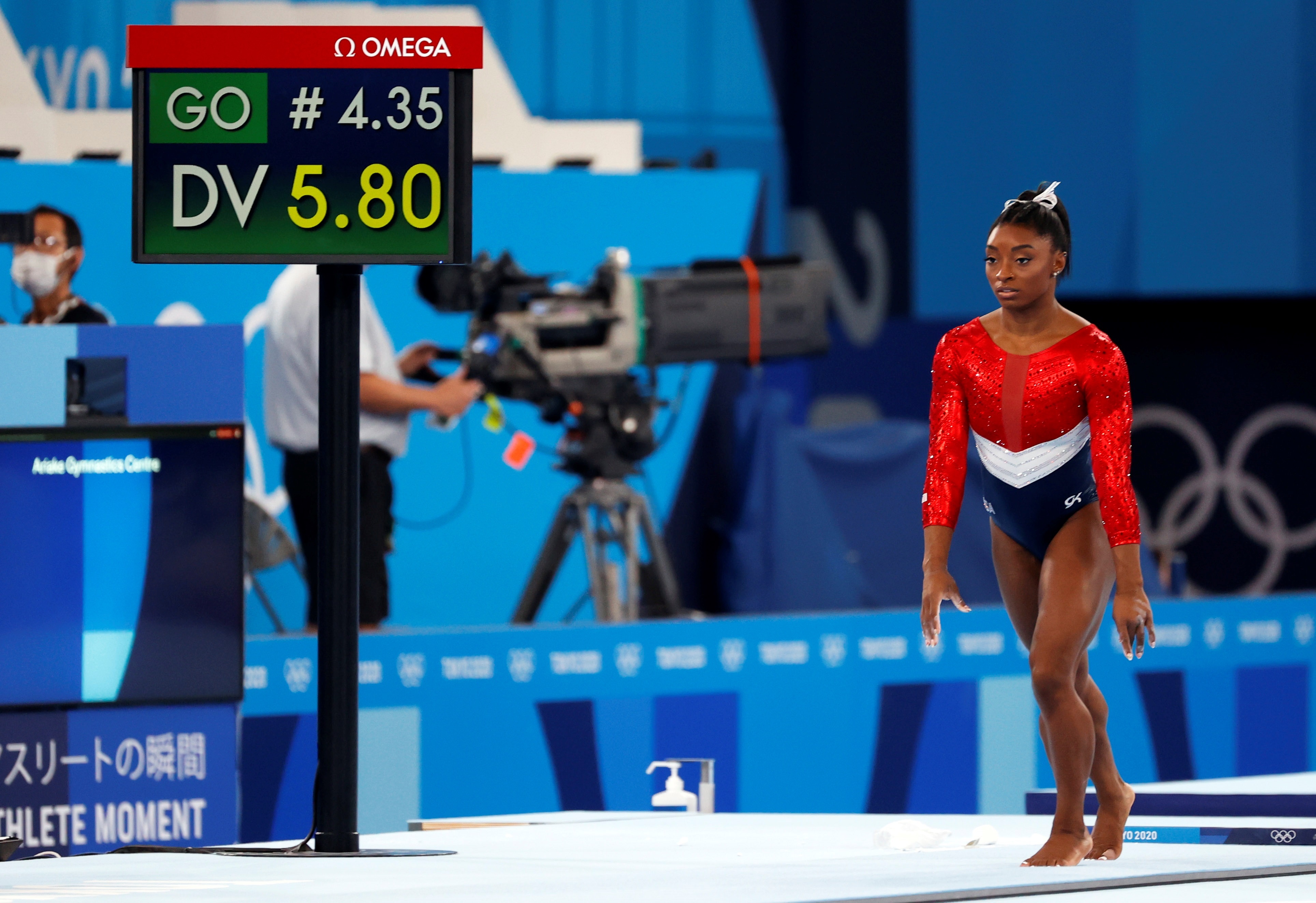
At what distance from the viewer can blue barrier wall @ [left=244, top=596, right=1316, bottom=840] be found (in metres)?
5.57

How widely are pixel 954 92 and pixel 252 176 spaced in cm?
738

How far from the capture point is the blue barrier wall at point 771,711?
18.3 feet

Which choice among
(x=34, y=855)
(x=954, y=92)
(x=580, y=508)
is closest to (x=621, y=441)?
(x=580, y=508)

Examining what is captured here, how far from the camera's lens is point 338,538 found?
3.52m

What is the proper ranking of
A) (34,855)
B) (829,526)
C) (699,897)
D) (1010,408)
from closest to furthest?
(699,897), (1010,408), (34,855), (829,526)

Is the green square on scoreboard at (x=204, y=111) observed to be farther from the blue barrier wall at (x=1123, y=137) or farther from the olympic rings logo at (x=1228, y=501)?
→ the olympic rings logo at (x=1228, y=501)

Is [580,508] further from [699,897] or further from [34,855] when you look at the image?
[699,897]

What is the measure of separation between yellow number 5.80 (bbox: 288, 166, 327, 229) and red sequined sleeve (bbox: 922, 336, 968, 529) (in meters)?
1.04

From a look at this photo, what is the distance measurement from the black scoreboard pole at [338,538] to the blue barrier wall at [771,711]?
1911 millimetres

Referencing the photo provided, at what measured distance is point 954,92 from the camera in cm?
1036

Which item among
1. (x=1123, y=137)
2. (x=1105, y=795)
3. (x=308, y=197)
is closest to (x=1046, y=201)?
(x=1105, y=795)

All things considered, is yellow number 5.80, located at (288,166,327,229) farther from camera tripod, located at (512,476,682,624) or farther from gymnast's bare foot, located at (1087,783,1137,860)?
camera tripod, located at (512,476,682,624)

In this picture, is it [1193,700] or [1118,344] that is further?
[1118,344]

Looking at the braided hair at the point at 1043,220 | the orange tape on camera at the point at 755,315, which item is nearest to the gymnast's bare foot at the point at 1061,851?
the braided hair at the point at 1043,220
